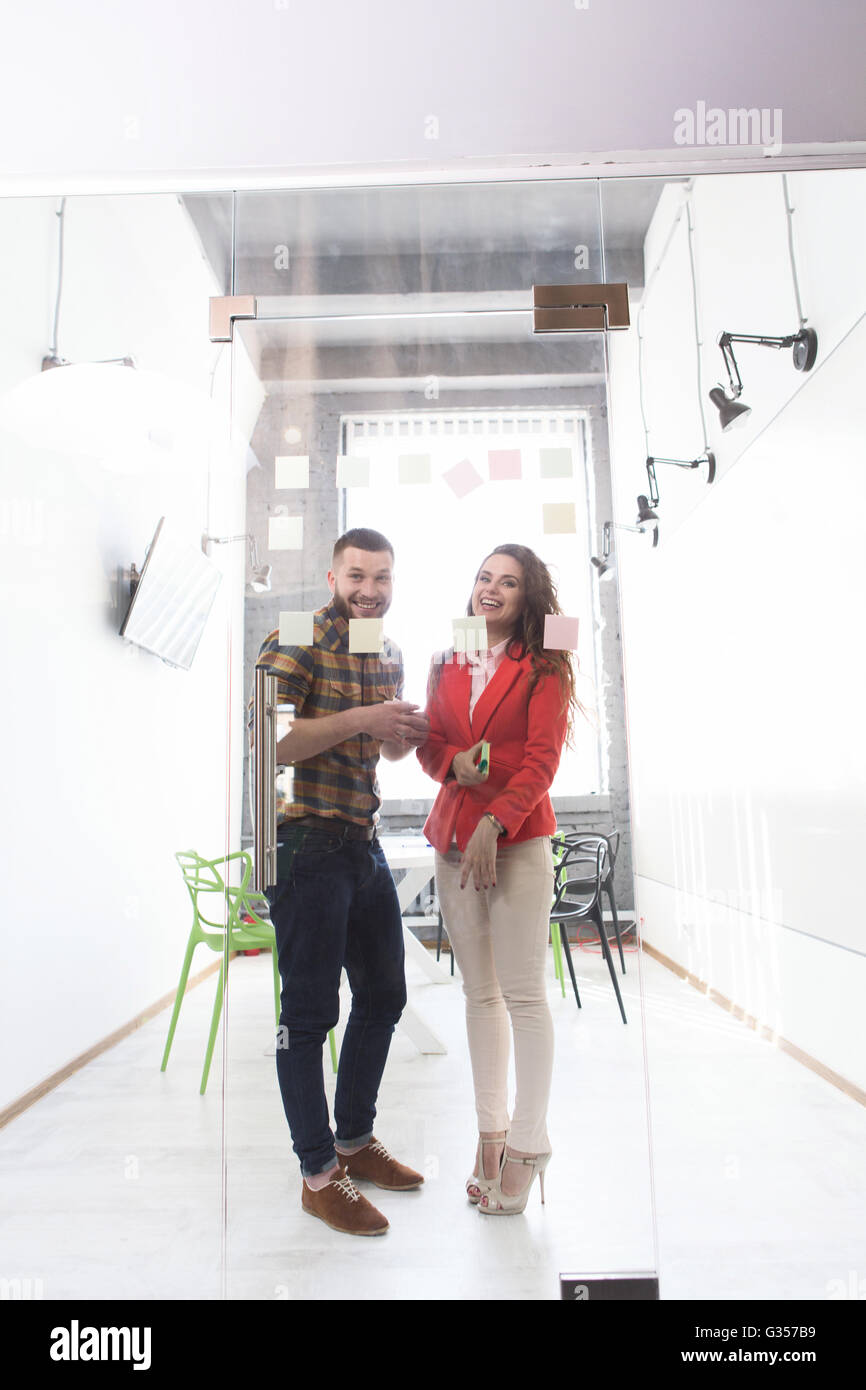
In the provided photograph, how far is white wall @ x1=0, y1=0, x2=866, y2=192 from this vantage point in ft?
6.07

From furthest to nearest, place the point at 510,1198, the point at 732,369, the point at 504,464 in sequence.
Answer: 1. the point at 732,369
2. the point at 504,464
3. the point at 510,1198

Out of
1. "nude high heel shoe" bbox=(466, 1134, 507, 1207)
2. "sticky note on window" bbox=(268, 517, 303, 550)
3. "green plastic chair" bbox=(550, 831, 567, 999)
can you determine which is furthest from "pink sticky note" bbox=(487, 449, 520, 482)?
"nude high heel shoe" bbox=(466, 1134, 507, 1207)

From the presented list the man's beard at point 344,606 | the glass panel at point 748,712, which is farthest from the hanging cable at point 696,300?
the man's beard at point 344,606

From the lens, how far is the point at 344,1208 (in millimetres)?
1596

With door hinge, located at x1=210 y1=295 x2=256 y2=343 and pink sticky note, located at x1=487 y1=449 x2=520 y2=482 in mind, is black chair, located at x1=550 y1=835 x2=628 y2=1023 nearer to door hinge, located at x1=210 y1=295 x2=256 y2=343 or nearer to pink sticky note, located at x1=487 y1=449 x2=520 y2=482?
pink sticky note, located at x1=487 y1=449 x2=520 y2=482

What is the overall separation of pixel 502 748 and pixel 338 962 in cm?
55

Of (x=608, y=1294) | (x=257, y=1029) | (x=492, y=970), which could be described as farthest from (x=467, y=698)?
(x=608, y=1294)

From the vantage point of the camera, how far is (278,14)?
187 cm

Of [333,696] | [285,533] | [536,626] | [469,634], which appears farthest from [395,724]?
[285,533]

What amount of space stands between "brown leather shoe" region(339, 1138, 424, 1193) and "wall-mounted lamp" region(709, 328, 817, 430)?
6.24 ft

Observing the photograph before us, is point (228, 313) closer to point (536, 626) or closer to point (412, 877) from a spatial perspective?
point (536, 626)

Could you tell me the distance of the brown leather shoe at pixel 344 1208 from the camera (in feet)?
5.18

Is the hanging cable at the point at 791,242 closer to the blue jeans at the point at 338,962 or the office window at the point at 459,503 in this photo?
the office window at the point at 459,503
